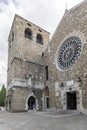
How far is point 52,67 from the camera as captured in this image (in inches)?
808

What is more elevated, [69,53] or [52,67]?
[69,53]

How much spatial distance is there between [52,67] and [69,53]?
9.01 feet

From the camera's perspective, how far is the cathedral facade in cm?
1716

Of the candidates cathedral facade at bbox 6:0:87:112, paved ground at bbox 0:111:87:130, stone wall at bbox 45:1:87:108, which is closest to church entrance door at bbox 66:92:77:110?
cathedral facade at bbox 6:0:87:112

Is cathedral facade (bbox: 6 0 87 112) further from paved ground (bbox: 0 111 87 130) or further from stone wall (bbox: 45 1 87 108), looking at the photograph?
paved ground (bbox: 0 111 87 130)

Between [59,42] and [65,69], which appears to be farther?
[59,42]

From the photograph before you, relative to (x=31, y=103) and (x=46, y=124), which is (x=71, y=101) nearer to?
(x=31, y=103)

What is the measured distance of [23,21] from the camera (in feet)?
76.4

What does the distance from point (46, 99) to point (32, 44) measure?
23.4 feet

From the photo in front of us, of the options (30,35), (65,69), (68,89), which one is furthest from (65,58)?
(30,35)

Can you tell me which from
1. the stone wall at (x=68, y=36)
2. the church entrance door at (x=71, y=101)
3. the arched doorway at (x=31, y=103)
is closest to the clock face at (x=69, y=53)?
the stone wall at (x=68, y=36)

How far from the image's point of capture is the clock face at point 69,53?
→ 17859 millimetres

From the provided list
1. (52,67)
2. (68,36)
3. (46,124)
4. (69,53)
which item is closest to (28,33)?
(52,67)

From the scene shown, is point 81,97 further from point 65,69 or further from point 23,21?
point 23,21
